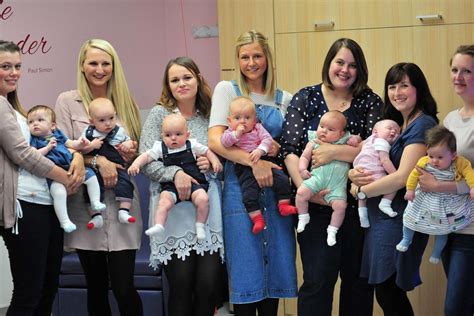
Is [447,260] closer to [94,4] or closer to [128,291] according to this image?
[128,291]

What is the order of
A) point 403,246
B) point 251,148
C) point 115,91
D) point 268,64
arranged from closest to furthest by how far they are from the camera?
point 403,246
point 251,148
point 268,64
point 115,91

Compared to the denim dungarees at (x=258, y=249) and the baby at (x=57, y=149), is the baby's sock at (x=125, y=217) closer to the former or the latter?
the baby at (x=57, y=149)

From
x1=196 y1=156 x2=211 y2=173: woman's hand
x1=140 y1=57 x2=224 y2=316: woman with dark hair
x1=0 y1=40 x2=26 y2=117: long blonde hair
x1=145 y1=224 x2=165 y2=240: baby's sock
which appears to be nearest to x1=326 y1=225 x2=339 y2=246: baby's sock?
x1=140 y1=57 x2=224 y2=316: woman with dark hair

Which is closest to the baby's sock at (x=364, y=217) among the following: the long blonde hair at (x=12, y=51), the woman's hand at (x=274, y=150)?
the woman's hand at (x=274, y=150)

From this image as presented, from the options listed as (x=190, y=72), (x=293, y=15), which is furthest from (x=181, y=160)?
(x=293, y=15)

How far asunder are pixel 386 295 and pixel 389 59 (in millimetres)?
1491

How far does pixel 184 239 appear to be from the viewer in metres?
2.92

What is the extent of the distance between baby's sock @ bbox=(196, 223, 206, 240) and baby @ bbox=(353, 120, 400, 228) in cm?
63

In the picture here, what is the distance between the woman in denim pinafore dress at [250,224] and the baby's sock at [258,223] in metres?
0.05

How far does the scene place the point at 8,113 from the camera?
110 inches

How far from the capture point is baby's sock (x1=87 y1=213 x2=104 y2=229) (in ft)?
9.78

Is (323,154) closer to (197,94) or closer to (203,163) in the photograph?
(203,163)

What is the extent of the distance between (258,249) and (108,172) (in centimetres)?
70

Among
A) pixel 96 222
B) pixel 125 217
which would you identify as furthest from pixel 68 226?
pixel 125 217
